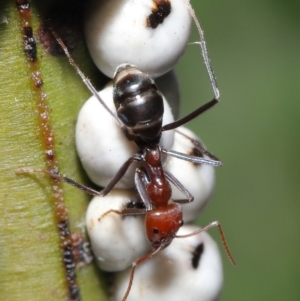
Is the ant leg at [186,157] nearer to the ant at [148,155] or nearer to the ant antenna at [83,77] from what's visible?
the ant at [148,155]

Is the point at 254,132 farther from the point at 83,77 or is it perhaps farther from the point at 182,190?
the point at 83,77

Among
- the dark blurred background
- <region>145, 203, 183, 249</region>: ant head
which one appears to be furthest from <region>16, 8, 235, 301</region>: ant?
the dark blurred background

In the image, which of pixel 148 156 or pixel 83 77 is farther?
pixel 148 156

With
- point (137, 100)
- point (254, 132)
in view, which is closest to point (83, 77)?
→ point (137, 100)

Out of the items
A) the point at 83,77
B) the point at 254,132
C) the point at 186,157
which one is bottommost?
the point at 254,132

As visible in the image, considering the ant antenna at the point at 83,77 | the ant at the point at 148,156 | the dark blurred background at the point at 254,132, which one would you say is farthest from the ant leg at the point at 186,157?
the dark blurred background at the point at 254,132

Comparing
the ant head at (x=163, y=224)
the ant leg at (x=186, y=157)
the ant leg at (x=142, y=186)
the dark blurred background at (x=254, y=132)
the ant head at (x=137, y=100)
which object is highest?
the ant head at (x=137, y=100)
